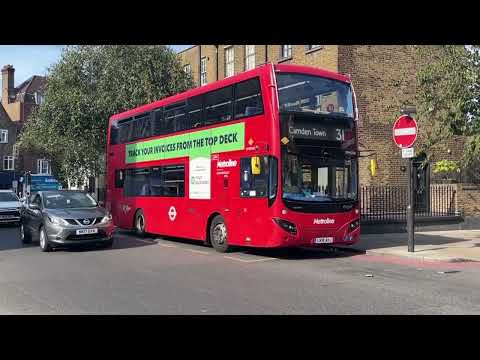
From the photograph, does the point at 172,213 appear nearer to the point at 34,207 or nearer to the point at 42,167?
the point at 34,207

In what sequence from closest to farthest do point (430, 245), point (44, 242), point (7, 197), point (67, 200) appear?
point (44, 242)
point (67, 200)
point (430, 245)
point (7, 197)

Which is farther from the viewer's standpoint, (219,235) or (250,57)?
(250,57)

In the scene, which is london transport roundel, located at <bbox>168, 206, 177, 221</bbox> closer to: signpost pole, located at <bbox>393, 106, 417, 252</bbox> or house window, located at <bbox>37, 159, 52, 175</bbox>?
signpost pole, located at <bbox>393, 106, 417, 252</bbox>

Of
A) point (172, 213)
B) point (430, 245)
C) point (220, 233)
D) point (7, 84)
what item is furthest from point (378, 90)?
point (7, 84)

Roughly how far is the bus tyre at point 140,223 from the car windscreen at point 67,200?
2866 millimetres

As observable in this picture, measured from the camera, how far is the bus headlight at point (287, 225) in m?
11.4

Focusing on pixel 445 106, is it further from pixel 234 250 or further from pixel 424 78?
pixel 234 250

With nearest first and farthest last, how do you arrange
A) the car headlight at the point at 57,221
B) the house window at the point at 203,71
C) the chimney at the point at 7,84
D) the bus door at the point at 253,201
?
the bus door at the point at 253,201, the car headlight at the point at 57,221, the house window at the point at 203,71, the chimney at the point at 7,84

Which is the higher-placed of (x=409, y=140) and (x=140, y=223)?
(x=409, y=140)

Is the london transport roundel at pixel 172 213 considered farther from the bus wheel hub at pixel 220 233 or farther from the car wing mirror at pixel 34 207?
the car wing mirror at pixel 34 207

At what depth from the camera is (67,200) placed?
47.3ft

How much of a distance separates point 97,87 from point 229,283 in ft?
65.9

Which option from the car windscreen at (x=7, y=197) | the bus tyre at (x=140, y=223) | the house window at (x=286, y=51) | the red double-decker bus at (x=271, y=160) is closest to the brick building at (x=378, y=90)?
the house window at (x=286, y=51)

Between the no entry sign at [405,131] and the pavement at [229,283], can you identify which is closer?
the pavement at [229,283]
